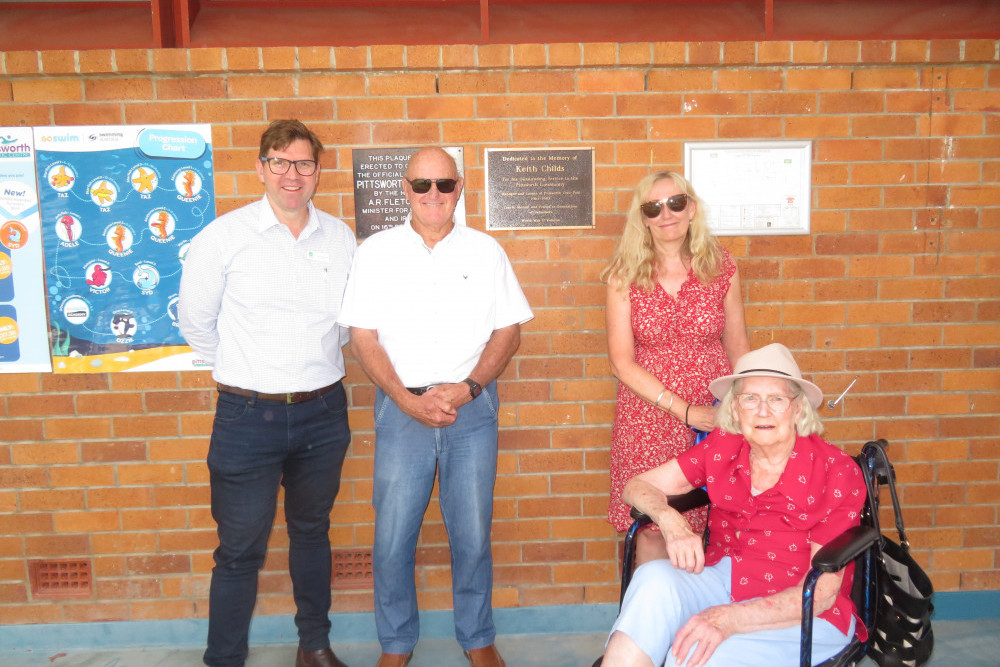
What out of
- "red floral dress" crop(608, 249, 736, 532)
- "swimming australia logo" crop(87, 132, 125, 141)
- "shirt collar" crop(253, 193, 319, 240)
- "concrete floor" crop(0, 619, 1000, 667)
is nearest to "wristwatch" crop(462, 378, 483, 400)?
"red floral dress" crop(608, 249, 736, 532)

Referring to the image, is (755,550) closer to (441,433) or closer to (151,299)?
(441,433)

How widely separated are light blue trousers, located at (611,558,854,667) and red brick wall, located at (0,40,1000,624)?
1144 mm

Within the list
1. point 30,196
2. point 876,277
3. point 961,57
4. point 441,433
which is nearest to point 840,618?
point 441,433

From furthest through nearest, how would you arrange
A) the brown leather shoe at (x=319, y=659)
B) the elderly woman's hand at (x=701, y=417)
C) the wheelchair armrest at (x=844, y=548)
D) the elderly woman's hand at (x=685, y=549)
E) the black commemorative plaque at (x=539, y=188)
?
the black commemorative plaque at (x=539, y=188)
the brown leather shoe at (x=319, y=659)
the elderly woman's hand at (x=701, y=417)
the elderly woman's hand at (x=685, y=549)
the wheelchair armrest at (x=844, y=548)

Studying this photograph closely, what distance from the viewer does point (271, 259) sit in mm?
2828

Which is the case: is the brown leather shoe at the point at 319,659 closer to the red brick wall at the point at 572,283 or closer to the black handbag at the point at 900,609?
the red brick wall at the point at 572,283

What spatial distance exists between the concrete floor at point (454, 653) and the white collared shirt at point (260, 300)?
1455mm

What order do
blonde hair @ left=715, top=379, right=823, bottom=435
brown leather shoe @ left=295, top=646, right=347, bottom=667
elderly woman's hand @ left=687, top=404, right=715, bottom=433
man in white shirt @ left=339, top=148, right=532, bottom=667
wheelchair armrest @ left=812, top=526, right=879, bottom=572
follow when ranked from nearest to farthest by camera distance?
1. wheelchair armrest @ left=812, top=526, right=879, bottom=572
2. blonde hair @ left=715, top=379, right=823, bottom=435
3. elderly woman's hand @ left=687, top=404, right=715, bottom=433
4. man in white shirt @ left=339, top=148, right=532, bottom=667
5. brown leather shoe @ left=295, top=646, right=347, bottom=667

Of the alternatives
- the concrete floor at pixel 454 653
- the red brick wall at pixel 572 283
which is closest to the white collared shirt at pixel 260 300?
the red brick wall at pixel 572 283

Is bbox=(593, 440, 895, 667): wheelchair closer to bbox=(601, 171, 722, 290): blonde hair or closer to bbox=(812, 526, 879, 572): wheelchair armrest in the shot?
bbox=(812, 526, 879, 572): wheelchair armrest

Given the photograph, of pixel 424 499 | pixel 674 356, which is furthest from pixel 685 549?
pixel 424 499

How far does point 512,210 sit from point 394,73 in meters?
0.84

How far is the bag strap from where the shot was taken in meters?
2.36

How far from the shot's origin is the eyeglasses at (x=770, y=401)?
7.68ft
